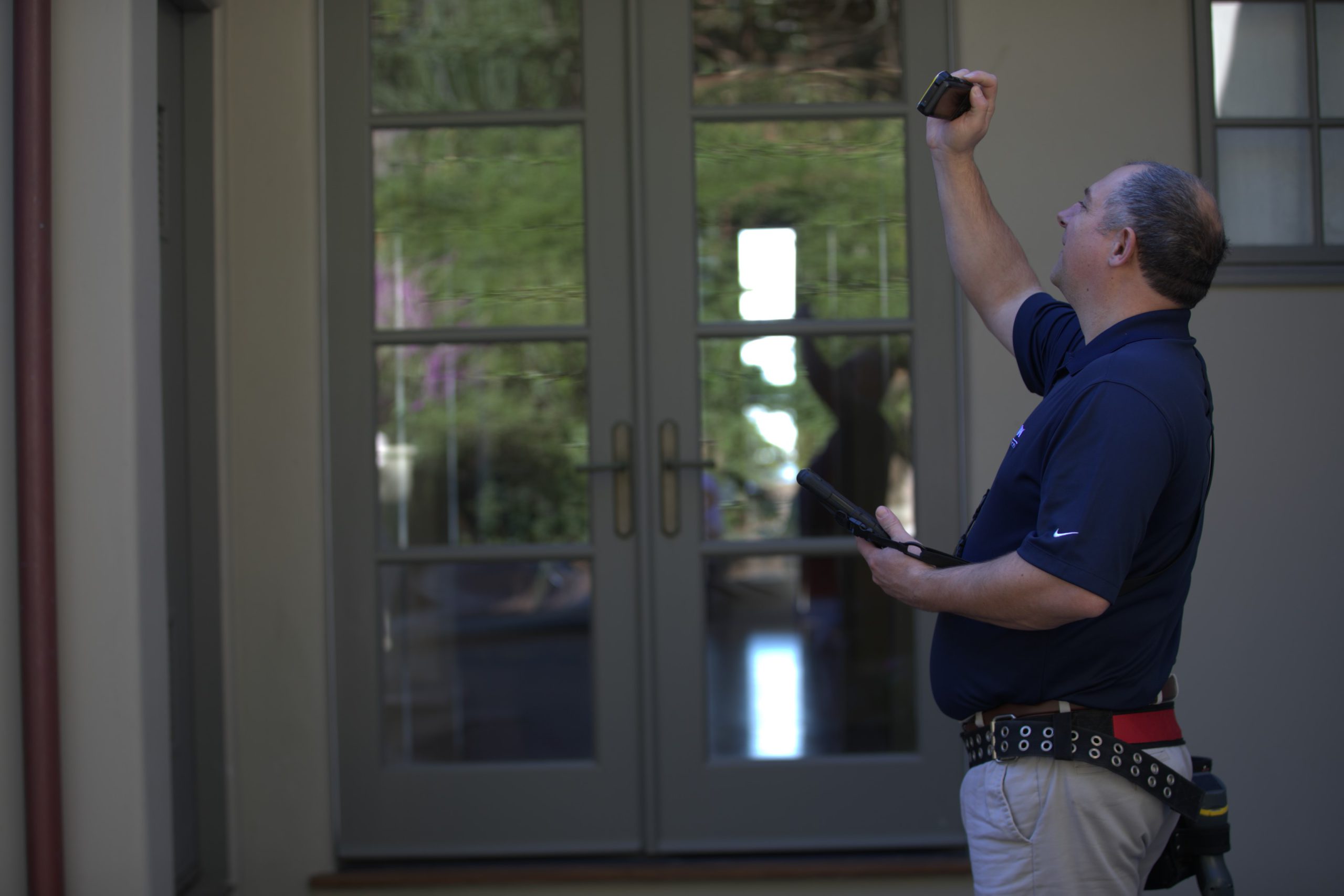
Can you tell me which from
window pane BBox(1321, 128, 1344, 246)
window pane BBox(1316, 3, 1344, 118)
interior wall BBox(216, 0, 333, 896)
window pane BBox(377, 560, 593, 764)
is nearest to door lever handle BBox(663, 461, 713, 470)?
window pane BBox(377, 560, 593, 764)

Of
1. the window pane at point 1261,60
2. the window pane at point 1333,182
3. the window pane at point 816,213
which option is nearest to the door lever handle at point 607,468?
the window pane at point 816,213

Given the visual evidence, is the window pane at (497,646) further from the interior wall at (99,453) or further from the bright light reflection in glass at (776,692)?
the interior wall at (99,453)

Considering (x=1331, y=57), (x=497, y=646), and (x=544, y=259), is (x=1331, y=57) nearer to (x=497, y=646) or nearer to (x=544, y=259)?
(x=544, y=259)

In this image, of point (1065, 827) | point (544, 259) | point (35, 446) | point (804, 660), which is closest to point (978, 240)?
point (1065, 827)

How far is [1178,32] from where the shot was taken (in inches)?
113

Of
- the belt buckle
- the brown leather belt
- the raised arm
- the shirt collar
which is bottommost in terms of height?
the belt buckle

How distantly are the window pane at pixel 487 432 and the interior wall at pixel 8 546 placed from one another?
1.02 metres

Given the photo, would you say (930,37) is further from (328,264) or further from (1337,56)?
(328,264)

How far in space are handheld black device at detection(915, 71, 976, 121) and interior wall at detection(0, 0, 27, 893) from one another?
5.32ft

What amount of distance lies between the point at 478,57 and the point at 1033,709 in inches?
89.0

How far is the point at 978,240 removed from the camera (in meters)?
2.00

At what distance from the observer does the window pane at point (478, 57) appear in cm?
298

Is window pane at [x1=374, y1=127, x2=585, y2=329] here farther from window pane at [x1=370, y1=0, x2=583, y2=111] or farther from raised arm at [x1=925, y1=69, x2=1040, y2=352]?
raised arm at [x1=925, y1=69, x2=1040, y2=352]

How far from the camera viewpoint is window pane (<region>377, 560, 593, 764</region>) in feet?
9.80
